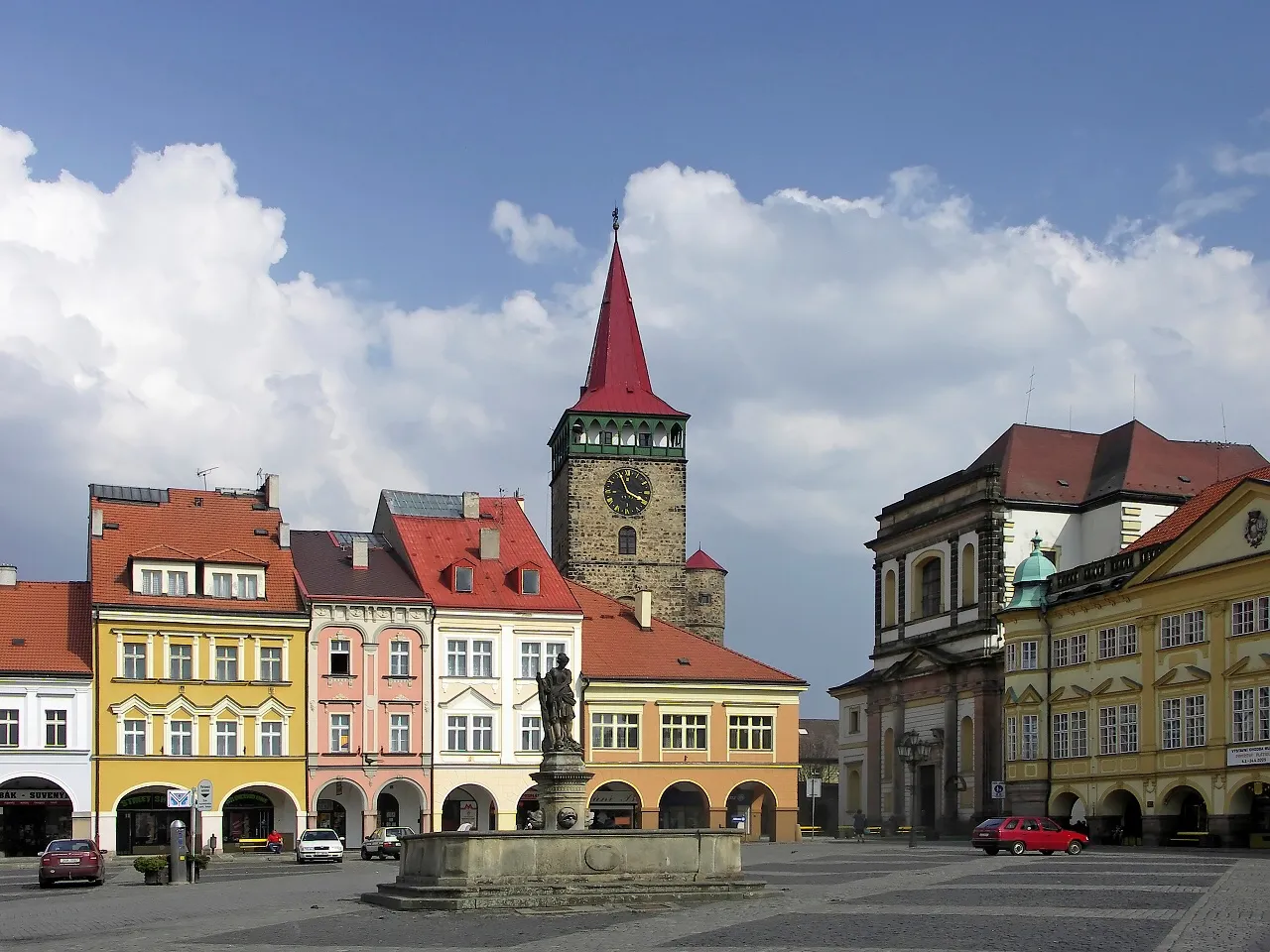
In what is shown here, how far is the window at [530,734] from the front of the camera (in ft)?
239

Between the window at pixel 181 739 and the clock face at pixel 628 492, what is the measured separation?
36582 millimetres

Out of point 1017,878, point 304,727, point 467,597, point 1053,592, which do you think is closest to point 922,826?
point 1053,592

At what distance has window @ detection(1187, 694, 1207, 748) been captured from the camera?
5869 centimetres

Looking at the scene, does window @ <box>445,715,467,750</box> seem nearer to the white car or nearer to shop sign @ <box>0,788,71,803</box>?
the white car

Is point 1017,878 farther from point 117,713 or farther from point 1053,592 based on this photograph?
point 117,713

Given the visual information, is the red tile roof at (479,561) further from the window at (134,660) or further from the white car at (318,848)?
the white car at (318,848)

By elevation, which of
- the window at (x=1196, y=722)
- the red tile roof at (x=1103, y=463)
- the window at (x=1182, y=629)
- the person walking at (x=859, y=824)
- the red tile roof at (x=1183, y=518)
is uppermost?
the red tile roof at (x=1103, y=463)

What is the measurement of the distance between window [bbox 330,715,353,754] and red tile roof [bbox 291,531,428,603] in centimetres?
450

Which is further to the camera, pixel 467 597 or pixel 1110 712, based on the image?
pixel 467 597

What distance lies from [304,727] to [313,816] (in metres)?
3.27

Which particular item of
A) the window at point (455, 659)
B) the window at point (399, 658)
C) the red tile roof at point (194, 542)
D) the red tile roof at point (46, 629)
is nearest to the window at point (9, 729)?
the red tile roof at point (46, 629)

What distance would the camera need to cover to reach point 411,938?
85.4 feet

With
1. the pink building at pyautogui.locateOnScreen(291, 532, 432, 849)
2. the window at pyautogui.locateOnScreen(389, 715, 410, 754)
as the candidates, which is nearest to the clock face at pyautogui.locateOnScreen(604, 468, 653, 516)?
the pink building at pyautogui.locateOnScreen(291, 532, 432, 849)

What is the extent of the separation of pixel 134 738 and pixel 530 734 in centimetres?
1521
